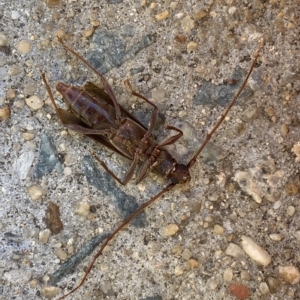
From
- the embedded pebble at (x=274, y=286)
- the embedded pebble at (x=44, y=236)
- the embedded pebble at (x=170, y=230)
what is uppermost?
the embedded pebble at (x=170, y=230)

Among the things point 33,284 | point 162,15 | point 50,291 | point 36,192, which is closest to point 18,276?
point 33,284

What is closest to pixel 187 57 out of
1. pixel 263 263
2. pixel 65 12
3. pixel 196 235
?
pixel 65 12

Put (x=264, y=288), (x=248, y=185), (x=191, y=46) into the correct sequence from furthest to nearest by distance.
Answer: (x=191, y=46) < (x=248, y=185) < (x=264, y=288)

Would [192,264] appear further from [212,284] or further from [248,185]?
[248,185]

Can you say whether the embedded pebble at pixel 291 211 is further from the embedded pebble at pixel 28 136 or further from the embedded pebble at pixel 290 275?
the embedded pebble at pixel 28 136

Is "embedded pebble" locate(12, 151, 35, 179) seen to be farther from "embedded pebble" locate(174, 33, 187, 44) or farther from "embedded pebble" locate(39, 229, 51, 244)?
"embedded pebble" locate(174, 33, 187, 44)

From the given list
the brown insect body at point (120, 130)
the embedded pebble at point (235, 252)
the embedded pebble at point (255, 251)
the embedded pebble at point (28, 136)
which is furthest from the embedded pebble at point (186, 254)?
the embedded pebble at point (28, 136)

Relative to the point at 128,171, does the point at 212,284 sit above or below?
below
